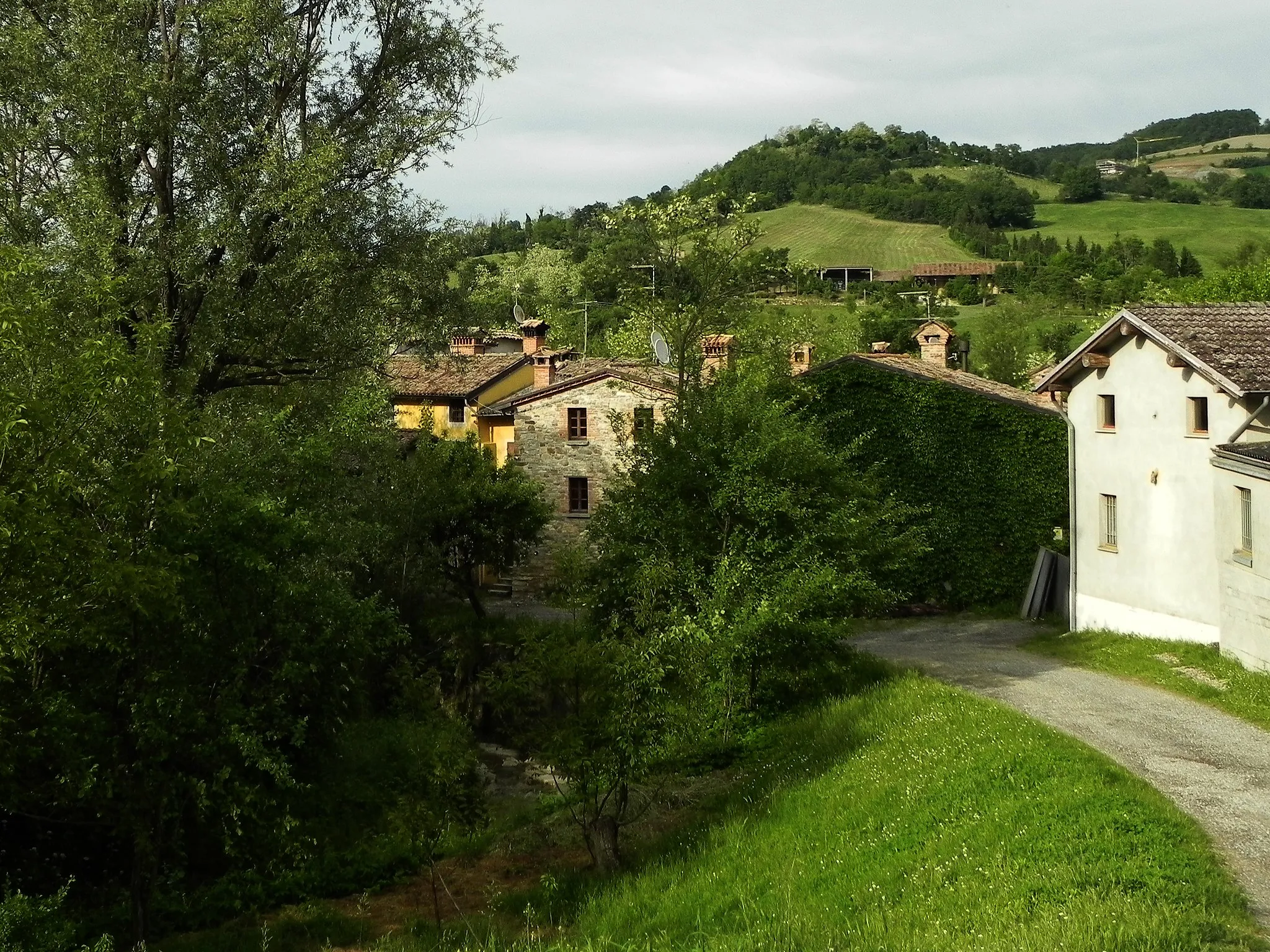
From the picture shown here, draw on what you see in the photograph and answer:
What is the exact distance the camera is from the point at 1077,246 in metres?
108

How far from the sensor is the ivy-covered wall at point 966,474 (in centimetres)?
2891

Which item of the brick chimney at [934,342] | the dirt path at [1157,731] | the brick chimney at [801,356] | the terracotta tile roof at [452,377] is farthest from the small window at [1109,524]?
the terracotta tile roof at [452,377]

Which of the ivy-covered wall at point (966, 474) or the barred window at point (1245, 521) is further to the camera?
the ivy-covered wall at point (966, 474)

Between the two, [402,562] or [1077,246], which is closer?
[402,562]

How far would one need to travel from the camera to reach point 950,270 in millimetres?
106000

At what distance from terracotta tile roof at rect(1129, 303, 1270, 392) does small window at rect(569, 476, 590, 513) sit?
18547 mm

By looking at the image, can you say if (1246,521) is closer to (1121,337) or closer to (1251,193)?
(1121,337)

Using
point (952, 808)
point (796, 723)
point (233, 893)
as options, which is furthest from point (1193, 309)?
point (233, 893)

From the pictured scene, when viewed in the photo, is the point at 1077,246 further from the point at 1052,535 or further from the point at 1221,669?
the point at 1221,669

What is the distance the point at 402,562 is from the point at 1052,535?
16.7m

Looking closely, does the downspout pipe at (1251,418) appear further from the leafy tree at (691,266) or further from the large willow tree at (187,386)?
the leafy tree at (691,266)

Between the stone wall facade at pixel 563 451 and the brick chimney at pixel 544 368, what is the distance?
10.2 feet

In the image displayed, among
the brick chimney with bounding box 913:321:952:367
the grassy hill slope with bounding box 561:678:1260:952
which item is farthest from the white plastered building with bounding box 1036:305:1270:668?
the brick chimney with bounding box 913:321:952:367

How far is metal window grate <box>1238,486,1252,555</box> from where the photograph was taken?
724 inches
